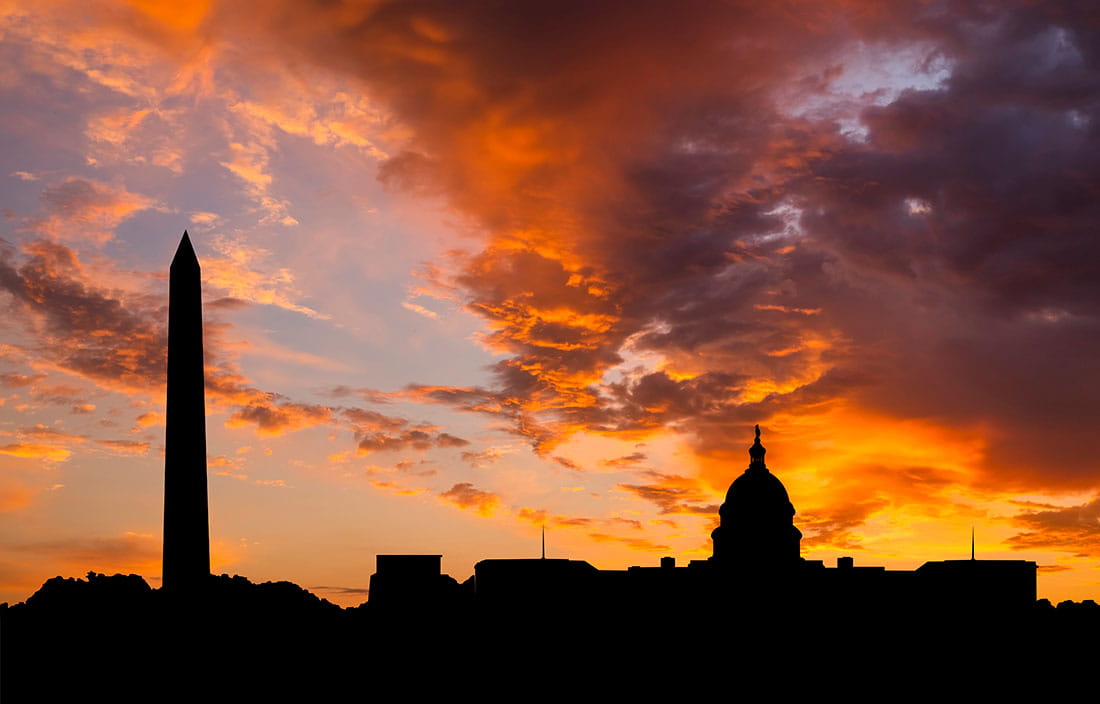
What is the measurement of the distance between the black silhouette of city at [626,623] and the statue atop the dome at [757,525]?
11cm

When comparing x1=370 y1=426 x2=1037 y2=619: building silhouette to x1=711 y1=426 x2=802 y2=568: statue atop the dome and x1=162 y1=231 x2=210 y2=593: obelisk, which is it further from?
x1=162 y1=231 x2=210 y2=593: obelisk

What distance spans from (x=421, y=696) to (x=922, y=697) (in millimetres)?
32303

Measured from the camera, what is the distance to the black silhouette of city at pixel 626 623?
259 feet

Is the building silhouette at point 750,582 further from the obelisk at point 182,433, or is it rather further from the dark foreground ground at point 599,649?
the obelisk at point 182,433

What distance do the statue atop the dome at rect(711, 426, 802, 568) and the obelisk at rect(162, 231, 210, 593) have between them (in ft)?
200

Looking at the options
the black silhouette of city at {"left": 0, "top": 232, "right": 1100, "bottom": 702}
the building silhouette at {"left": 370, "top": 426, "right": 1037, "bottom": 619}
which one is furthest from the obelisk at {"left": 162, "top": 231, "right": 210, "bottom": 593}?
the building silhouette at {"left": 370, "top": 426, "right": 1037, "bottom": 619}

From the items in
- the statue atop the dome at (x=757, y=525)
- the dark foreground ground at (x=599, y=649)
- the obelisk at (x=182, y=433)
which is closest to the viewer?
the obelisk at (x=182, y=433)

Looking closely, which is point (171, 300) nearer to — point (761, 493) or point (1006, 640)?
point (761, 493)

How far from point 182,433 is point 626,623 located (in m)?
63.4

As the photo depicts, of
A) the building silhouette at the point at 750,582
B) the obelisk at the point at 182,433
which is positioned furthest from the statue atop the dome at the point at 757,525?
the obelisk at the point at 182,433

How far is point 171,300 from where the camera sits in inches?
1158

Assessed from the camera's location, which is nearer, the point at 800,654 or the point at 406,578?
→ the point at 800,654

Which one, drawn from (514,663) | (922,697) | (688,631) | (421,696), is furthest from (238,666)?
(922,697)

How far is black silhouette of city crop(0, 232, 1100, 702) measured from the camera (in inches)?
3105
